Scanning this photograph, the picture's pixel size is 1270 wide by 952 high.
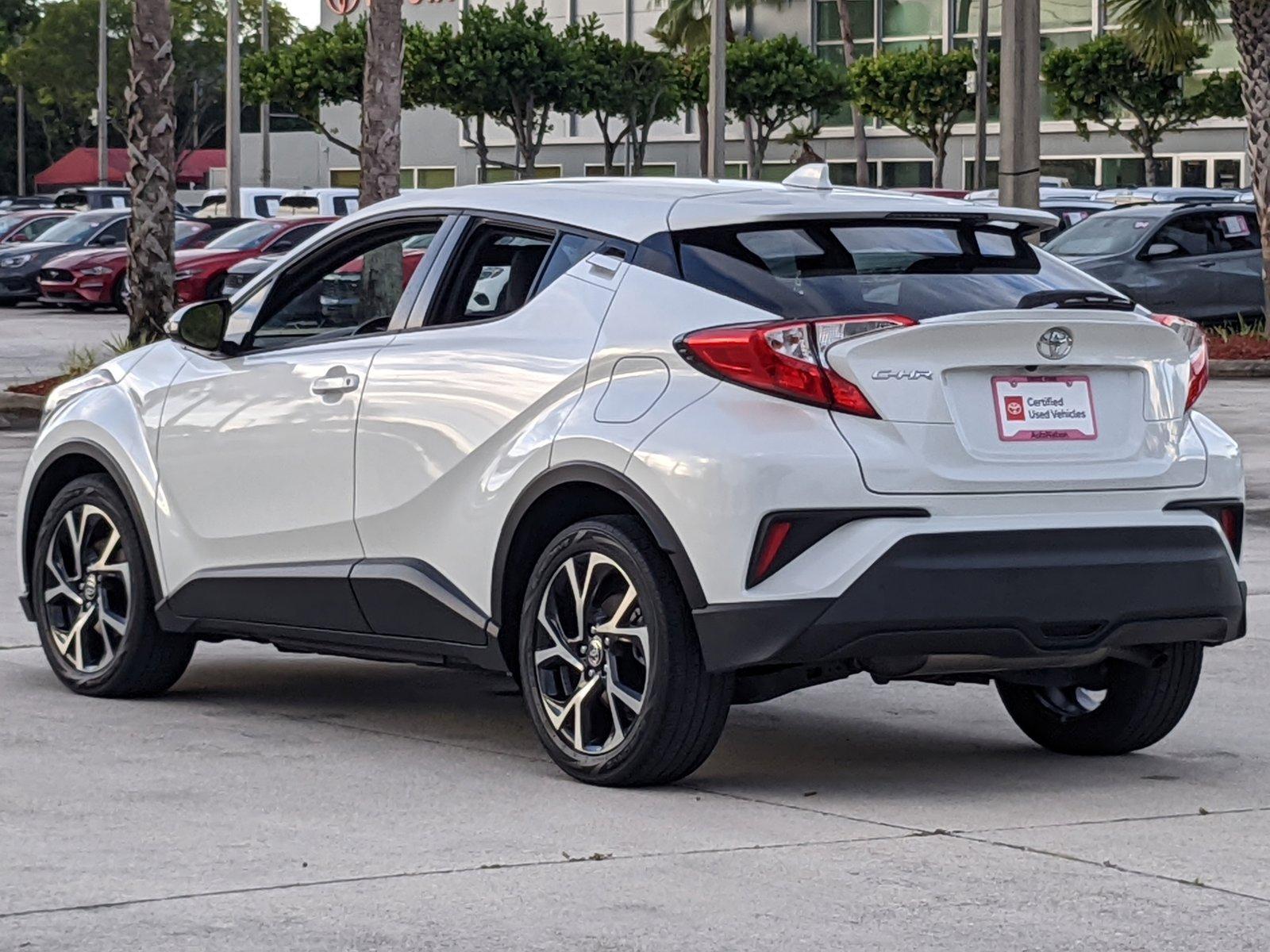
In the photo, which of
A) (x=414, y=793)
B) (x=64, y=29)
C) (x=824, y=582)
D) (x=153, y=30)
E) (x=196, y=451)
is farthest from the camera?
(x=64, y=29)

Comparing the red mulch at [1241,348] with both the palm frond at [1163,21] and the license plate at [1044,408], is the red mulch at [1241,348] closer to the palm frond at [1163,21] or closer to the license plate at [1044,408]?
the palm frond at [1163,21]

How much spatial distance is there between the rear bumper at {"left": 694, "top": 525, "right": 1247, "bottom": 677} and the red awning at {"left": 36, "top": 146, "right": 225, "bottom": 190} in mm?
87920

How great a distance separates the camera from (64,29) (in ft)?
299

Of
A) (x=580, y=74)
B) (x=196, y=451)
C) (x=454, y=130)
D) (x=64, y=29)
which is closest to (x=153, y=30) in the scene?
(x=196, y=451)

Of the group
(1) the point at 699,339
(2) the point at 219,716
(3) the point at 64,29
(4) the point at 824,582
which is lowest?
(2) the point at 219,716

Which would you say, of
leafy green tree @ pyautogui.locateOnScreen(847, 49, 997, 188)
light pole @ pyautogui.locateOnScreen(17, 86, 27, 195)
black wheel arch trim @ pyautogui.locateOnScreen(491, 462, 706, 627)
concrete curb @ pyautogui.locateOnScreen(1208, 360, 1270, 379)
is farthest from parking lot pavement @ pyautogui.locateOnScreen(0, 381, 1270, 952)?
light pole @ pyautogui.locateOnScreen(17, 86, 27, 195)

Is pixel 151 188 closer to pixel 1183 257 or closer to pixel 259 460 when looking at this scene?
pixel 1183 257

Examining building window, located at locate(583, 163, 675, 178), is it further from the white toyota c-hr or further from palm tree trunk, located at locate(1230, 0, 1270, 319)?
the white toyota c-hr

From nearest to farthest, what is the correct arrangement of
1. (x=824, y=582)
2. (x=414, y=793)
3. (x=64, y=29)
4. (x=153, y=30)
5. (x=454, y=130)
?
(x=824, y=582)
(x=414, y=793)
(x=153, y=30)
(x=454, y=130)
(x=64, y=29)

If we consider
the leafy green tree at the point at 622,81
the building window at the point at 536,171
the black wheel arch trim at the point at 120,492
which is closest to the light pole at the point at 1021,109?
the black wheel arch trim at the point at 120,492

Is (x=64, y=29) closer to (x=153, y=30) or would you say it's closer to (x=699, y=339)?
(x=153, y=30)

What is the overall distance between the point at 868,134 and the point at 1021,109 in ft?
159

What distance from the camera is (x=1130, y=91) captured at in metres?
54.1

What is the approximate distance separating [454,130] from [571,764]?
71.9 metres
